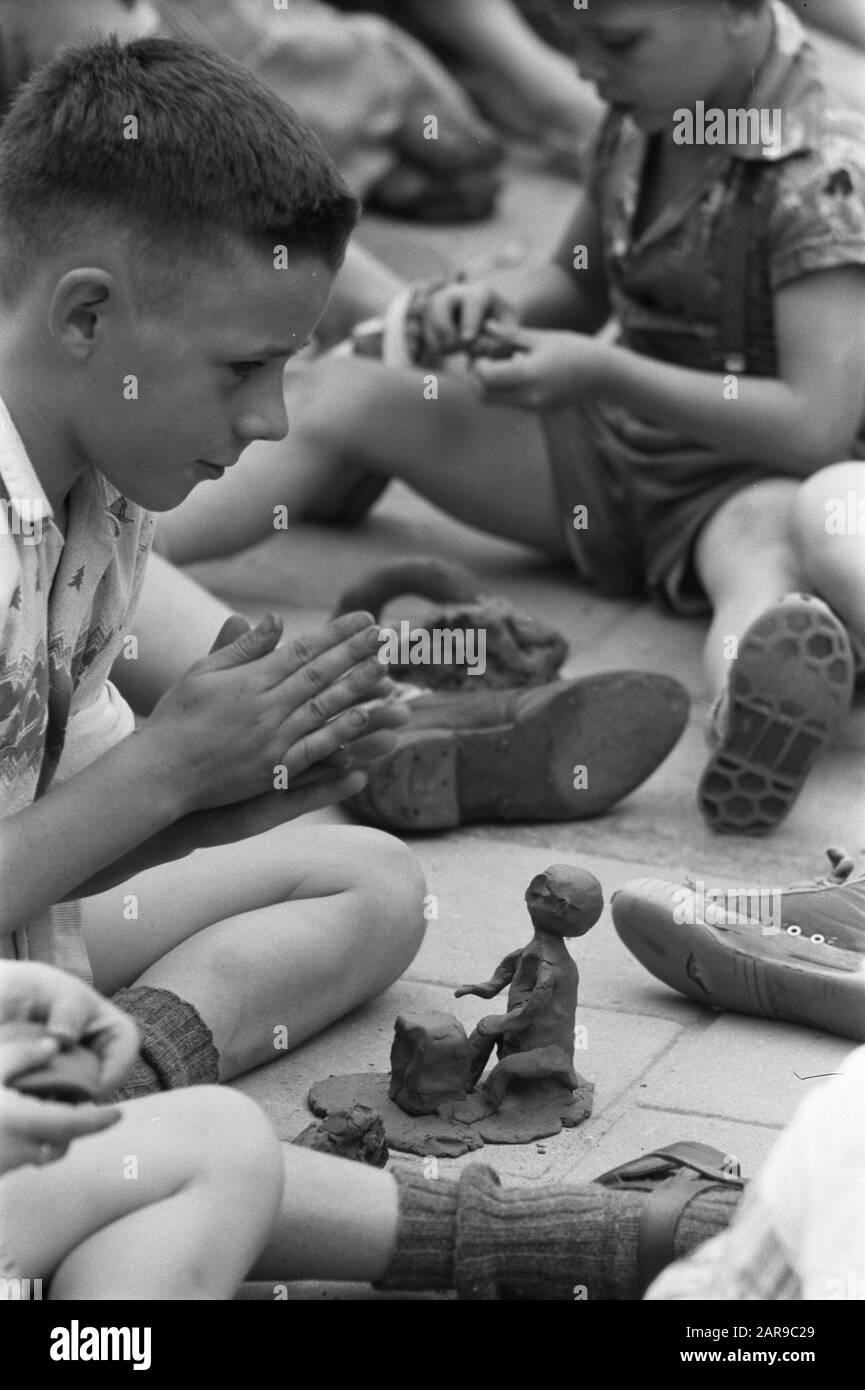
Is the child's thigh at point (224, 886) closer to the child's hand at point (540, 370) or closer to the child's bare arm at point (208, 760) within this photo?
the child's bare arm at point (208, 760)

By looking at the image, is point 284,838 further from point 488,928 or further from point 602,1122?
point 602,1122

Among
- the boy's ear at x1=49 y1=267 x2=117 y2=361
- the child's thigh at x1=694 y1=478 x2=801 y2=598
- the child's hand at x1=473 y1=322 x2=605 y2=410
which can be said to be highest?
the boy's ear at x1=49 y1=267 x2=117 y2=361

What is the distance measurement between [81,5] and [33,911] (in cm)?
220

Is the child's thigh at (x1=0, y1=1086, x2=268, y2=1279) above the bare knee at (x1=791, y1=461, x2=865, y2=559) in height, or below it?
below

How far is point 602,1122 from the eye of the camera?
194 centimetres

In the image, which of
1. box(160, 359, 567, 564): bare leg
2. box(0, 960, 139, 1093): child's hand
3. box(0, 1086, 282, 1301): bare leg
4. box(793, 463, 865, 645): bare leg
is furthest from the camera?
box(160, 359, 567, 564): bare leg

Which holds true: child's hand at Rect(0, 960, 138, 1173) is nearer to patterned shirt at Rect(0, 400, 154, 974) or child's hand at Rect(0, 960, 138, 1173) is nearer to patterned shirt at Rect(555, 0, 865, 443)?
patterned shirt at Rect(0, 400, 154, 974)

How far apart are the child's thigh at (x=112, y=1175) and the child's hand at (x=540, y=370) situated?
5.51 ft

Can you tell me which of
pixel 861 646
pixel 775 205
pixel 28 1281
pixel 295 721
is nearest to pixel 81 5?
pixel 775 205

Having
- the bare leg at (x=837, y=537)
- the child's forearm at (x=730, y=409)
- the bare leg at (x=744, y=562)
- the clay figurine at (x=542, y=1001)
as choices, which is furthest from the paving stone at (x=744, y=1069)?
the child's forearm at (x=730, y=409)

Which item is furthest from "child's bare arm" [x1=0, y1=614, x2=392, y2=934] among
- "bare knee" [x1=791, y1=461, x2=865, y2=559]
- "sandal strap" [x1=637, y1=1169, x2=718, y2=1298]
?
"bare knee" [x1=791, y1=461, x2=865, y2=559]

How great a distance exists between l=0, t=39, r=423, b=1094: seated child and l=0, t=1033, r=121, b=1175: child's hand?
373mm

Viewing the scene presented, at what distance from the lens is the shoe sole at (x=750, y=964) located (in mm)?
2078

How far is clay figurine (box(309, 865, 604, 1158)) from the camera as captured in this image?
191 centimetres
